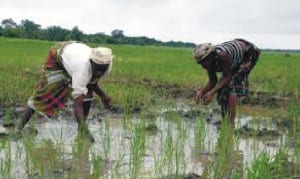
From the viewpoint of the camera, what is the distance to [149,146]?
5.17m

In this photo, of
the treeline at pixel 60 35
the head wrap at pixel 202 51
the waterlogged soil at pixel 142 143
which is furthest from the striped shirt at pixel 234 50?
the treeline at pixel 60 35

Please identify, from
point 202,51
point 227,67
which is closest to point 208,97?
point 227,67

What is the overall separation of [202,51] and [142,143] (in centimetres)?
127

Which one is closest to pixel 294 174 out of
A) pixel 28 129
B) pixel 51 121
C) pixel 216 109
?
pixel 28 129

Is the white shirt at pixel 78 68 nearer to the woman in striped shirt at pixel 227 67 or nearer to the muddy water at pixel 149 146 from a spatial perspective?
the muddy water at pixel 149 146

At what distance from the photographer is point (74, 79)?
4805mm

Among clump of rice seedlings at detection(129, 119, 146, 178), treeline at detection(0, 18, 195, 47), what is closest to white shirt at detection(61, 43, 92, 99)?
clump of rice seedlings at detection(129, 119, 146, 178)

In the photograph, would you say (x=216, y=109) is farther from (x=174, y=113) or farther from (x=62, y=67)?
(x=62, y=67)

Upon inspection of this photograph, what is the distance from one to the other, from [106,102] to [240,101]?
3468mm

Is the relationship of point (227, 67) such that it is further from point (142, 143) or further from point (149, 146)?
point (142, 143)

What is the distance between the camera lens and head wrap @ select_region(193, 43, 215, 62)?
5.11 meters

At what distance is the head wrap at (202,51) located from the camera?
511 cm

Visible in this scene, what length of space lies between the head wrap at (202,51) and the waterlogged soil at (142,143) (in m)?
0.57

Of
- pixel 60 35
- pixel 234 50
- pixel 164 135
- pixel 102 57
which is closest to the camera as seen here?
pixel 102 57
